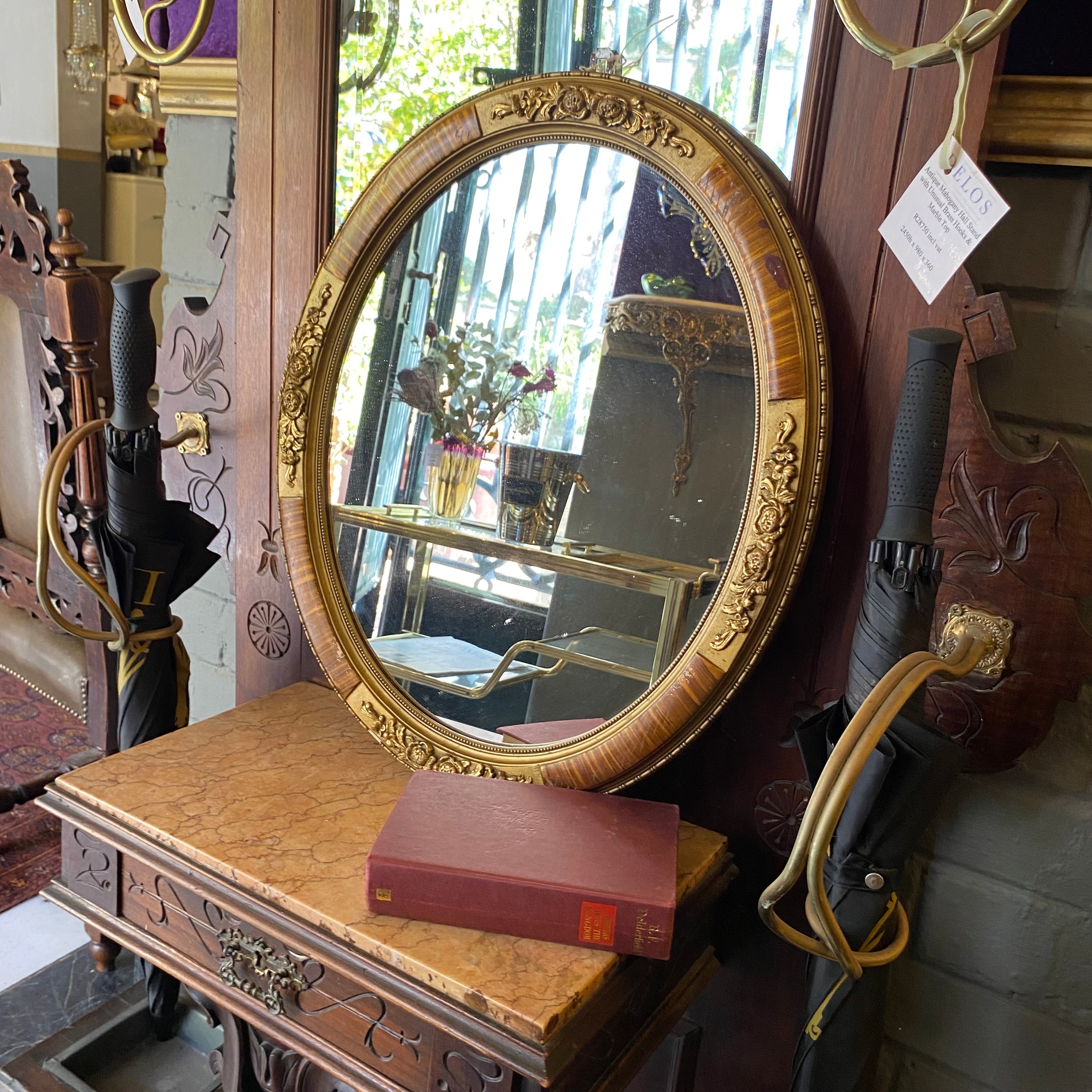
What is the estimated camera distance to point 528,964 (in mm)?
676

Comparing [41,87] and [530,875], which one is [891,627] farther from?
[41,87]

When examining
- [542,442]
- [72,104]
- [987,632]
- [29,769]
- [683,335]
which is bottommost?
[29,769]

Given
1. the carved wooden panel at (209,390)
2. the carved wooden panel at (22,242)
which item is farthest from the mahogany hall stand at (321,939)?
the carved wooden panel at (22,242)

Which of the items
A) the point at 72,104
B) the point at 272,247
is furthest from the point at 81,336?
the point at 72,104

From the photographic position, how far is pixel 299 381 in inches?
38.9

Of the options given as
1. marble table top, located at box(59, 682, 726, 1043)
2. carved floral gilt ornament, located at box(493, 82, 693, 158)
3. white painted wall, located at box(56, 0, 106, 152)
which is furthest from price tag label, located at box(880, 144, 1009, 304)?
white painted wall, located at box(56, 0, 106, 152)

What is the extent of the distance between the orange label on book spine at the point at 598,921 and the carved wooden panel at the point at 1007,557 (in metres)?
0.31

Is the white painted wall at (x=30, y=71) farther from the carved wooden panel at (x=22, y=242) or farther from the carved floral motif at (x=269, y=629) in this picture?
the carved floral motif at (x=269, y=629)

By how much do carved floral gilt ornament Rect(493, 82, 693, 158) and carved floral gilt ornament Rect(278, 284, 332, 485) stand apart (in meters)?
0.27

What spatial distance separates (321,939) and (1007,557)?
1.94ft

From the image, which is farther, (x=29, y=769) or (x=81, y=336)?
(x=29, y=769)

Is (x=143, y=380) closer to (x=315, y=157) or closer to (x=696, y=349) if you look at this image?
(x=315, y=157)

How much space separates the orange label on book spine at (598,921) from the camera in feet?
2.25

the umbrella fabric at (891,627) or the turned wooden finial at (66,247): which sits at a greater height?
the turned wooden finial at (66,247)
